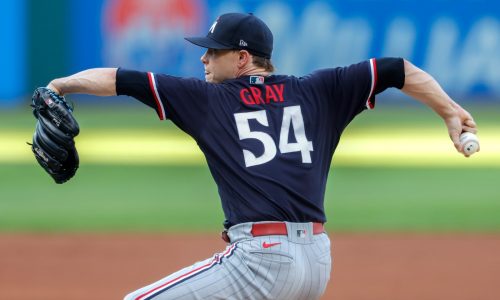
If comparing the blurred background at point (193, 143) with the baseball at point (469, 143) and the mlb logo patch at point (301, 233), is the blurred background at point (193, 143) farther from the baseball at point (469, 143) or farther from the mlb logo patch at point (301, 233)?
the mlb logo patch at point (301, 233)

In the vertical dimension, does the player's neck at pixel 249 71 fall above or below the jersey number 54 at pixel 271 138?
above

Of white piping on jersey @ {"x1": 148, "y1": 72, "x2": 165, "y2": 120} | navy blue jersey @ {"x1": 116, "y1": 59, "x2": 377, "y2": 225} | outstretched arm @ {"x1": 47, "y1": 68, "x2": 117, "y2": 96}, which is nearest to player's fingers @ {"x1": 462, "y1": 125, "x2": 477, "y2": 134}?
navy blue jersey @ {"x1": 116, "y1": 59, "x2": 377, "y2": 225}

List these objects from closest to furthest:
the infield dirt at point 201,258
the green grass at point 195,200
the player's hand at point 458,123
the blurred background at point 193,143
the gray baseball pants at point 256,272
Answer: the gray baseball pants at point 256,272, the player's hand at point 458,123, the infield dirt at point 201,258, the green grass at point 195,200, the blurred background at point 193,143

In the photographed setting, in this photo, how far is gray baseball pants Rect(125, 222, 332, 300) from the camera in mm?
4043

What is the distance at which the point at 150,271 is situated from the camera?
27.2 feet

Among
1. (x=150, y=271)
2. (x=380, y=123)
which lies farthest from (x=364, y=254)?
(x=380, y=123)

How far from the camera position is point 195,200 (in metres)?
12.0

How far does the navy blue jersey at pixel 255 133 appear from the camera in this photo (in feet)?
14.0

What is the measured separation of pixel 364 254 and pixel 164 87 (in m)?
5.02

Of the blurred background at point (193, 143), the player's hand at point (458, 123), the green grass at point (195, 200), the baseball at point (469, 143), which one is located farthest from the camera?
the blurred background at point (193, 143)

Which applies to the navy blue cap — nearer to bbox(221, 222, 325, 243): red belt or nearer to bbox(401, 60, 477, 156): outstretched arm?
bbox(401, 60, 477, 156): outstretched arm

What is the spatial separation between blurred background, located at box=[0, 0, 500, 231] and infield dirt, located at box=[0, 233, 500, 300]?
72 centimetres

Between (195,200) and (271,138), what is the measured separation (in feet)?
25.5

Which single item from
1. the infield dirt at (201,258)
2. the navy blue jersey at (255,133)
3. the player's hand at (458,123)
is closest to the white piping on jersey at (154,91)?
the navy blue jersey at (255,133)
